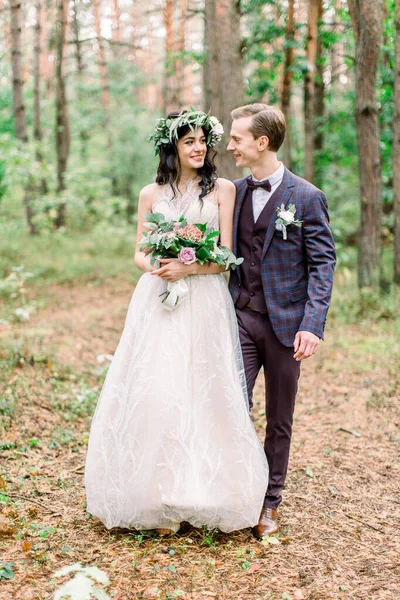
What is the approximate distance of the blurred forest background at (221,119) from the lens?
352 inches

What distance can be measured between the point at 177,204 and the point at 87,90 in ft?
61.4

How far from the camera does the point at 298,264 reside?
11.5 ft

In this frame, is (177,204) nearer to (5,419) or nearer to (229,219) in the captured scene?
(229,219)

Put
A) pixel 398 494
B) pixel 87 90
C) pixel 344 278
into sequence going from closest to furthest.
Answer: pixel 398 494 < pixel 344 278 < pixel 87 90

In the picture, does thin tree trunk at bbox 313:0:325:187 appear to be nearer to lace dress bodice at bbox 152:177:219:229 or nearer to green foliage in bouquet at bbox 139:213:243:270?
lace dress bodice at bbox 152:177:219:229

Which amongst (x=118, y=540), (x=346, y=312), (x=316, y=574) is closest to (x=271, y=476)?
(x=316, y=574)

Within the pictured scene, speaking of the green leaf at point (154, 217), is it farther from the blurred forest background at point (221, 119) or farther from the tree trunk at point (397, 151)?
the tree trunk at point (397, 151)

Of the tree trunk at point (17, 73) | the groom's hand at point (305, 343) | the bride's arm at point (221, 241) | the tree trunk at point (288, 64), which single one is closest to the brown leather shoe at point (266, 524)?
the groom's hand at point (305, 343)

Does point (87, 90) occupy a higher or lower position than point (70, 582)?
higher

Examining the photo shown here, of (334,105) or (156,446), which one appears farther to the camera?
(334,105)

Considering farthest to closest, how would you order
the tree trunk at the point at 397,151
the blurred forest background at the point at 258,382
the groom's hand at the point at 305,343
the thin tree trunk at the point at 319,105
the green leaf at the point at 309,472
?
1. the thin tree trunk at the point at 319,105
2. the tree trunk at the point at 397,151
3. the green leaf at the point at 309,472
4. the groom's hand at the point at 305,343
5. the blurred forest background at the point at 258,382

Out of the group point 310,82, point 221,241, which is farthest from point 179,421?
point 310,82

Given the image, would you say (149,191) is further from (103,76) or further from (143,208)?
(103,76)

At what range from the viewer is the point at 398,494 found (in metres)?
4.15
